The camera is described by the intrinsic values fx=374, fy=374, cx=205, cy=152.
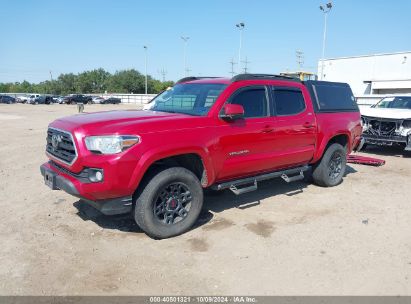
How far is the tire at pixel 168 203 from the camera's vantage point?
14.4 feet

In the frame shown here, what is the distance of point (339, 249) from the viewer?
14.4ft

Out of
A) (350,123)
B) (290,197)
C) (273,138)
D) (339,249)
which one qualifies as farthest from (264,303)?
(350,123)

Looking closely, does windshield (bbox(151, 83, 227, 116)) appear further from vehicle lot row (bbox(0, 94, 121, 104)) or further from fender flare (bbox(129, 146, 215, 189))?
vehicle lot row (bbox(0, 94, 121, 104))

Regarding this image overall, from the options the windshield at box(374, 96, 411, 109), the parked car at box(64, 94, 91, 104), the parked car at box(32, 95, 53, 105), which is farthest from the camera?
the parked car at box(64, 94, 91, 104)

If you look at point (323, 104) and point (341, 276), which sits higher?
point (323, 104)

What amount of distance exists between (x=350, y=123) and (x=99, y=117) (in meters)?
4.99

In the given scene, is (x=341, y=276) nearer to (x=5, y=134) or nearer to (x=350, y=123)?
(x=350, y=123)

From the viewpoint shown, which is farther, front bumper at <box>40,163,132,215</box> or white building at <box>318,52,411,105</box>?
white building at <box>318,52,411,105</box>

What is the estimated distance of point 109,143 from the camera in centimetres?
410

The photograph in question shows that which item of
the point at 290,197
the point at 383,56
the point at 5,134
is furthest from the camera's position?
the point at 383,56

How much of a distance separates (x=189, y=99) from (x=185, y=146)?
116cm

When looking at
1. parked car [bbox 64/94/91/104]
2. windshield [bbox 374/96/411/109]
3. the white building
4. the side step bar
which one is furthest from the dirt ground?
parked car [bbox 64/94/91/104]

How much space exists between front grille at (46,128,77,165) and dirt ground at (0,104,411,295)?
981 millimetres

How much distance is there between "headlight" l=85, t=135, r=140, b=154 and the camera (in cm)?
409
